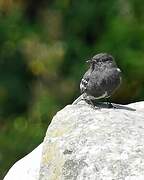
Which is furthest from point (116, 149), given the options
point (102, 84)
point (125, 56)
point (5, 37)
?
point (5, 37)

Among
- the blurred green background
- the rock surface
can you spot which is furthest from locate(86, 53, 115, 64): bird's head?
the blurred green background

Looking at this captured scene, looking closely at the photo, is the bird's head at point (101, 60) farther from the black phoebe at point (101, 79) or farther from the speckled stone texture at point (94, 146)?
the speckled stone texture at point (94, 146)

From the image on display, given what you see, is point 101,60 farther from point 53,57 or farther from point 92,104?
point 53,57

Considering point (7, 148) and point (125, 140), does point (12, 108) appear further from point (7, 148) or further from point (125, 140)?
point (125, 140)

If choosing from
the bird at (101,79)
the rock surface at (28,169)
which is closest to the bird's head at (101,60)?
the bird at (101,79)

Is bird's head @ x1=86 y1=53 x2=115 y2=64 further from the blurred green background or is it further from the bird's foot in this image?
the blurred green background

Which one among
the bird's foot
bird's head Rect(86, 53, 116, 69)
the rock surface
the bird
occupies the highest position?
bird's head Rect(86, 53, 116, 69)

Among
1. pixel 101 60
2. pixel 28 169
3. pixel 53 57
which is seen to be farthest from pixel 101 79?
pixel 53 57
